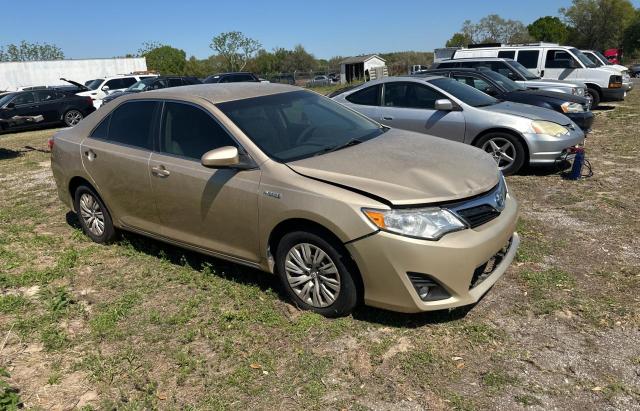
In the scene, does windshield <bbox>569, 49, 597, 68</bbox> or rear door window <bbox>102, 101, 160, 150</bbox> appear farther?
windshield <bbox>569, 49, 597, 68</bbox>

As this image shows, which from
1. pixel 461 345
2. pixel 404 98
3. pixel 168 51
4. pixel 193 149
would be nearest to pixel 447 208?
pixel 461 345

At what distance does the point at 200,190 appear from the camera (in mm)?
3975

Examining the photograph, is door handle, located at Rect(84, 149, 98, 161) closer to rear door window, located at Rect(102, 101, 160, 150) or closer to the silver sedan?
rear door window, located at Rect(102, 101, 160, 150)

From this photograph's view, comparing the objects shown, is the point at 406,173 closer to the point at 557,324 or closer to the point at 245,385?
the point at 557,324

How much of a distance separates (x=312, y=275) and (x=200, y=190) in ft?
3.83

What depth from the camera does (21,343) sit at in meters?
3.67

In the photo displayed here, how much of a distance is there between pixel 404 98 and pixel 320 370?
5606mm

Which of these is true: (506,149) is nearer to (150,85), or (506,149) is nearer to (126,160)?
(126,160)

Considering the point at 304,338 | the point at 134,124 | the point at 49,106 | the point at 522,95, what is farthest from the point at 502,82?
the point at 49,106

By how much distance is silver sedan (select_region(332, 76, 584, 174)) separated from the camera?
6.81m

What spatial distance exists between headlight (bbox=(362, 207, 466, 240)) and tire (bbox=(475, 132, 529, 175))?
4.20m

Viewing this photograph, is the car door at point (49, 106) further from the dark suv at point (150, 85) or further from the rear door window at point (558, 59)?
the rear door window at point (558, 59)

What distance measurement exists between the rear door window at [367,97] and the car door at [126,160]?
14.0ft

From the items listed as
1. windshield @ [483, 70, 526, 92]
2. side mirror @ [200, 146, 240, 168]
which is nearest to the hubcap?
windshield @ [483, 70, 526, 92]
